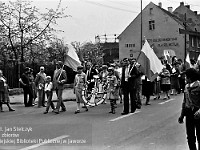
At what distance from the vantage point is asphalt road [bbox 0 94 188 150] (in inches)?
307

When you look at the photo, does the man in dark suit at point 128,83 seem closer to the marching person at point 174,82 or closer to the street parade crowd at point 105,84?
the street parade crowd at point 105,84

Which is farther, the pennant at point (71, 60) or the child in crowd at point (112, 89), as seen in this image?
the pennant at point (71, 60)

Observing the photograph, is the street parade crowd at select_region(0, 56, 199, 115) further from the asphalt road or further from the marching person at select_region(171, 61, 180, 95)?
the marching person at select_region(171, 61, 180, 95)

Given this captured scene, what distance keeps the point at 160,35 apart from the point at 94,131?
47078mm

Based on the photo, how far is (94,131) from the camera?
30.7 feet

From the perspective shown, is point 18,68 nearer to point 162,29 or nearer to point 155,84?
point 155,84

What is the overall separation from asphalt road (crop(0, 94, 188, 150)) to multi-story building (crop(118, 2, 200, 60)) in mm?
40974

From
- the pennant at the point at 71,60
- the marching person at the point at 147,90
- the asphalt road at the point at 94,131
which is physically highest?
the pennant at the point at 71,60

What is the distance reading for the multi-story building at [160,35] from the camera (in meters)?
53.3

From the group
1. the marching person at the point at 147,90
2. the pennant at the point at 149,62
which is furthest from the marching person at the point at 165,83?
the pennant at the point at 149,62

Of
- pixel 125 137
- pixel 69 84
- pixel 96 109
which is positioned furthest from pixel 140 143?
pixel 69 84

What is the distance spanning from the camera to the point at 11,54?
82.7 ft

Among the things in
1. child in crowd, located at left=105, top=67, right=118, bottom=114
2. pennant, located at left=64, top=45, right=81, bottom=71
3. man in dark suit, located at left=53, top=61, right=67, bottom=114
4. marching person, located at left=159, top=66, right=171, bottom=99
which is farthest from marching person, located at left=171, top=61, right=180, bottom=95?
man in dark suit, located at left=53, top=61, right=67, bottom=114

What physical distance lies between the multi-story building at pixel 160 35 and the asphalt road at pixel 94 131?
41.0 m
